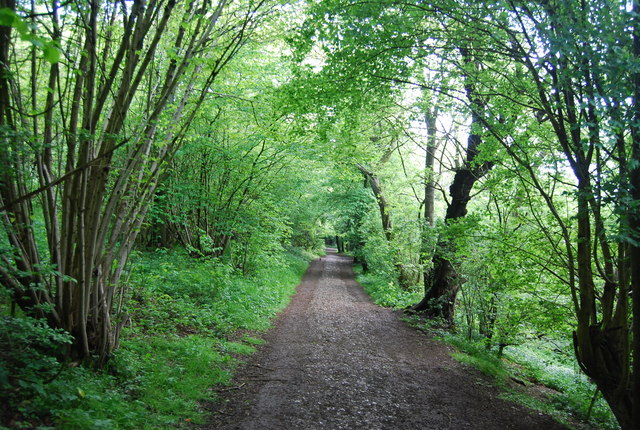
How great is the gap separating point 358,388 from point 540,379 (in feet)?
15.7

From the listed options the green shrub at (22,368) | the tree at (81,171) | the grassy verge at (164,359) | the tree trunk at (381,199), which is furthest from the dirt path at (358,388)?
the tree trunk at (381,199)

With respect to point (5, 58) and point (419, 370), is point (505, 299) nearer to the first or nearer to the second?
point (419, 370)

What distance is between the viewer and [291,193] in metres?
14.6

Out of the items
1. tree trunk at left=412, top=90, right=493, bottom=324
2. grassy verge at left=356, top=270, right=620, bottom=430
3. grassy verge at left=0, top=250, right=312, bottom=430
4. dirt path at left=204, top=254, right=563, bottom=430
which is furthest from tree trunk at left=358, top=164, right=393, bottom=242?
dirt path at left=204, top=254, right=563, bottom=430

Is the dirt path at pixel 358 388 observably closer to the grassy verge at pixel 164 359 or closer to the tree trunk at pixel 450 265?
the grassy verge at pixel 164 359

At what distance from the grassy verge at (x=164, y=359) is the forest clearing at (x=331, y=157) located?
33 millimetres

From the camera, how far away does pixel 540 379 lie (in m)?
7.82

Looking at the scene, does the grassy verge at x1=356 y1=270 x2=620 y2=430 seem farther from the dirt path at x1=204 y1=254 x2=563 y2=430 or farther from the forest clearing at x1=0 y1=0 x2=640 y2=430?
the dirt path at x1=204 y1=254 x2=563 y2=430

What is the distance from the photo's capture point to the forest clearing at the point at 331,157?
137 inches

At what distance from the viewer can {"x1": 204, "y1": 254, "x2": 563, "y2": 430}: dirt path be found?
14.9 ft

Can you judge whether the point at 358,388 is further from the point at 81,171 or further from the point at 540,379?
the point at 540,379

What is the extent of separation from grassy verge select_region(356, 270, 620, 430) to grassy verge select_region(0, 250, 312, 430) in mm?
4536

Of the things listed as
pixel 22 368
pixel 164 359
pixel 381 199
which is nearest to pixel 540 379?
pixel 164 359

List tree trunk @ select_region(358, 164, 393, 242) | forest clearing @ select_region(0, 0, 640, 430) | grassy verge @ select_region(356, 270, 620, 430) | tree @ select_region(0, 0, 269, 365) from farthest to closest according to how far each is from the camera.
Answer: tree trunk @ select_region(358, 164, 393, 242) < grassy verge @ select_region(356, 270, 620, 430) < tree @ select_region(0, 0, 269, 365) < forest clearing @ select_region(0, 0, 640, 430)
